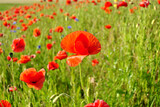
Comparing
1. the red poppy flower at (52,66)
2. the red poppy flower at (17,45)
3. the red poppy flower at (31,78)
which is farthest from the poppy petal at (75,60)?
the red poppy flower at (17,45)

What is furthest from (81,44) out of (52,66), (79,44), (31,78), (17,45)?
(17,45)

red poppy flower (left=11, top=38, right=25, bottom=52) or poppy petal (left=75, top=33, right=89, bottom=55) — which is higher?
poppy petal (left=75, top=33, right=89, bottom=55)

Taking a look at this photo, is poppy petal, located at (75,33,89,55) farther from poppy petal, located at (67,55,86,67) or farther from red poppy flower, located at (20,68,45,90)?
red poppy flower, located at (20,68,45,90)

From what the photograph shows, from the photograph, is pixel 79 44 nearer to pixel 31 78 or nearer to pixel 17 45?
pixel 31 78

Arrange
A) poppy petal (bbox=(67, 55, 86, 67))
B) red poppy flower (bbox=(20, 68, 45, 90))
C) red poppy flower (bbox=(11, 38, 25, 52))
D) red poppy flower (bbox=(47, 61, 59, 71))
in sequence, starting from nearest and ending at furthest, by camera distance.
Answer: poppy petal (bbox=(67, 55, 86, 67)) → red poppy flower (bbox=(20, 68, 45, 90)) → red poppy flower (bbox=(47, 61, 59, 71)) → red poppy flower (bbox=(11, 38, 25, 52))

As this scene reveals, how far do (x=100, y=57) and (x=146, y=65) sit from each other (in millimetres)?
764

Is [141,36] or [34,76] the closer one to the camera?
[34,76]

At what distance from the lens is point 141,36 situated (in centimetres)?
157

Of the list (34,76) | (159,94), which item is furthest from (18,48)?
(159,94)

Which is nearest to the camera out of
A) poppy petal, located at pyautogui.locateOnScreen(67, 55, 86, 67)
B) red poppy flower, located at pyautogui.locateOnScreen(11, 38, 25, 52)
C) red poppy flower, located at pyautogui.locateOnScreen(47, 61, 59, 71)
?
poppy petal, located at pyautogui.locateOnScreen(67, 55, 86, 67)

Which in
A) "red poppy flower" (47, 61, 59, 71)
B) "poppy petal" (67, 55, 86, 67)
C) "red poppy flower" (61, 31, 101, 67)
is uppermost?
"red poppy flower" (61, 31, 101, 67)

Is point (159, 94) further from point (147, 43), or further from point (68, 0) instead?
point (68, 0)

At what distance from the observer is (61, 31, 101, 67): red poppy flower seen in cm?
71

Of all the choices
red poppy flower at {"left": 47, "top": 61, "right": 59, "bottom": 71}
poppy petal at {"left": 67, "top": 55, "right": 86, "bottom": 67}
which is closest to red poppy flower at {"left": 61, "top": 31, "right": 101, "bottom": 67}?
poppy petal at {"left": 67, "top": 55, "right": 86, "bottom": 67}
